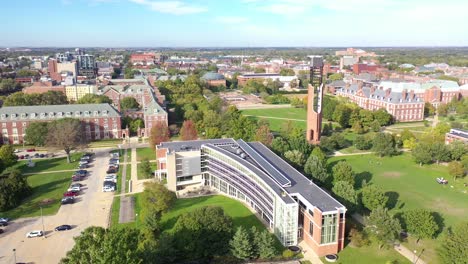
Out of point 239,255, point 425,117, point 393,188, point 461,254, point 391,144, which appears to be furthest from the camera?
point 425,117

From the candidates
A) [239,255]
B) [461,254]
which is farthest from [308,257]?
[461,254]

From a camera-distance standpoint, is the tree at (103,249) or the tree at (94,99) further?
the tree at (94,99)

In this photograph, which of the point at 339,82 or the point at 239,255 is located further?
the point at 339,82

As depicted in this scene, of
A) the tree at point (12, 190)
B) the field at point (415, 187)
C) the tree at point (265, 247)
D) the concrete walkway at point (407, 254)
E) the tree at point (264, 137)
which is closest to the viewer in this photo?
the tree at point (265, 247)

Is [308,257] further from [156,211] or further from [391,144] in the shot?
[391,144]

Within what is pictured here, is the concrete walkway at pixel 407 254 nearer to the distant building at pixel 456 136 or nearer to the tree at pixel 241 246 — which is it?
the tree at pixel 241 246

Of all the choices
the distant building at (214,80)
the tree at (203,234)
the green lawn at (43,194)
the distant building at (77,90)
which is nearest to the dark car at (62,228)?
the green lawn at (43,194)
